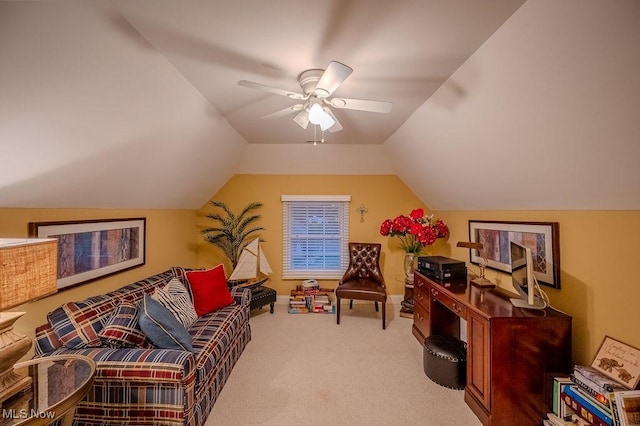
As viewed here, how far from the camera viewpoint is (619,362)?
1654 mm

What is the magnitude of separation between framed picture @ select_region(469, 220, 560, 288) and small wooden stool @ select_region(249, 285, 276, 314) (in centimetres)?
298

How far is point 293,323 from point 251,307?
2.17 feet

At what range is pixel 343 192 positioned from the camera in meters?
4.81

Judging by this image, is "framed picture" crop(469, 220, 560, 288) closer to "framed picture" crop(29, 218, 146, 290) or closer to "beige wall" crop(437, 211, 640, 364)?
"beige wall" crop(437, 211, 640, 364)

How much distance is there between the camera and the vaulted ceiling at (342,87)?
1362 mm

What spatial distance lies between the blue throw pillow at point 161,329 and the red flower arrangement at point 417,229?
118 inches

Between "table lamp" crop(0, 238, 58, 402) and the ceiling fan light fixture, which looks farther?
the ceiling fan light fixture

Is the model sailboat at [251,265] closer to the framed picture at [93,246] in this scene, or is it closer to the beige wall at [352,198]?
the beige wall at [352,198]

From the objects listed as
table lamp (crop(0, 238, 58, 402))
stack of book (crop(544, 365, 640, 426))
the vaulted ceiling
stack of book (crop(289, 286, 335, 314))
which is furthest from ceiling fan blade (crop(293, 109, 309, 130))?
stack of book (crop(289, 286, 335, 314))

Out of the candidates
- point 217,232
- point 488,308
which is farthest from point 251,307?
point 488,308

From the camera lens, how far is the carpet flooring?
214cm

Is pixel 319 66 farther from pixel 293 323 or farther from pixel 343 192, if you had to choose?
pixel 293 323

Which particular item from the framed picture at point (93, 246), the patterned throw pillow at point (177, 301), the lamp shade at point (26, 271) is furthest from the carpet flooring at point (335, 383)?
the framed picture at point (93, 246)

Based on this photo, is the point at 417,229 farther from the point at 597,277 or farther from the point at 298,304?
the point at 298,304
